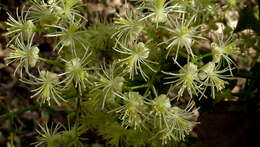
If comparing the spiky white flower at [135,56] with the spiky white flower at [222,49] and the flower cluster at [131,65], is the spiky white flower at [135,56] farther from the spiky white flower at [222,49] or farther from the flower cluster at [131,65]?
the spiky white flower at [222,49]

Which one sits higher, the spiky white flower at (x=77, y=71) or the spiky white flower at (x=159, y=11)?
the spiky white flower at (x=159, y=11)

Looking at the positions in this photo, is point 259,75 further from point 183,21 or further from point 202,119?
point 183,21

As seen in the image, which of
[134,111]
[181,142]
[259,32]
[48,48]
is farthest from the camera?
[48,48]

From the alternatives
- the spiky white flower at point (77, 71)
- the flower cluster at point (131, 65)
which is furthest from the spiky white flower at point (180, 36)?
the spiky white flower at point (77, 71)

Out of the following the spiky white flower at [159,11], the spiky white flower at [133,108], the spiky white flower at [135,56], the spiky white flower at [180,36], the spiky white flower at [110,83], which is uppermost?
the spiky white flower at [159,11]

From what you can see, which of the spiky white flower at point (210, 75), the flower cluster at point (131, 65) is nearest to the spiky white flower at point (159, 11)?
the flower cluster at point (131, 65)

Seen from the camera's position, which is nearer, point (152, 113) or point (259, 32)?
point (152, 113)

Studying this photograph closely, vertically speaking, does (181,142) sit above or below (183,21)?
below

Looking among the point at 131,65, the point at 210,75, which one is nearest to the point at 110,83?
the point at 131,65

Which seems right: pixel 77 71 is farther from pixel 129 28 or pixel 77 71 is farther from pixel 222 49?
pixel 222 49

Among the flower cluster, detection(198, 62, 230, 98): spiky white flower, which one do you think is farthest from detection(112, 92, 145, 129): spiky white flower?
detection(198, 62, 230, 98): spiky white flower

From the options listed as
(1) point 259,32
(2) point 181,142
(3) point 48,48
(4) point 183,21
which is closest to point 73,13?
(4) point 183,21
